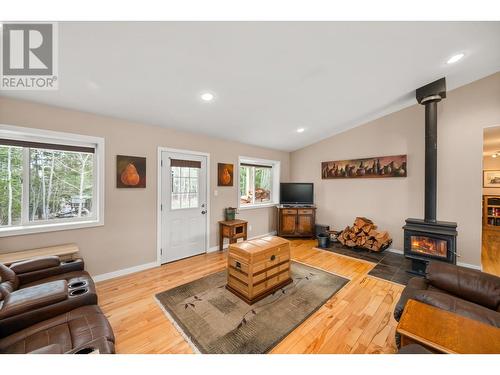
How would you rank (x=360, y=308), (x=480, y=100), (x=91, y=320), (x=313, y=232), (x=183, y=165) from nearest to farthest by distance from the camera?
1. (x=91, y=320)
2. (x=360, y=308)
3. (x=480, y=100)
4. (x=183, y=165)
5. (x=313, y=232)

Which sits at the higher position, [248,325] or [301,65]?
[301,65]

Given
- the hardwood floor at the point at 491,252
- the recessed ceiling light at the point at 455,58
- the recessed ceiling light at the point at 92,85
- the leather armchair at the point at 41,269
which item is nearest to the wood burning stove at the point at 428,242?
the hardwood floor at the point at 491,252

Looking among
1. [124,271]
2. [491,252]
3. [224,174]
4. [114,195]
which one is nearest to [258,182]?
[224,174]

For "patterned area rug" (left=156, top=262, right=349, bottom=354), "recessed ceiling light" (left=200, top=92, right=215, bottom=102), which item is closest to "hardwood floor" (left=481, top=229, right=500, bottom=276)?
"patterned area rug" (left=156, top=262, right=349, bottom=354)

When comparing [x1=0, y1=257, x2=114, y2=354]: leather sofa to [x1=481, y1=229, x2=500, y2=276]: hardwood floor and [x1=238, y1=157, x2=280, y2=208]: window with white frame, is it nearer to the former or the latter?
[x1=238, y1=157, x2=280, y2=208]: window with white frame

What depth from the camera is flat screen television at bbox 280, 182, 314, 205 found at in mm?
5031

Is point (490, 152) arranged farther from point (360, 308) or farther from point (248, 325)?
point (248, 325)

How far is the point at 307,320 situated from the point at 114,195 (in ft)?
9.53

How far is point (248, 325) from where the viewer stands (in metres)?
1.90

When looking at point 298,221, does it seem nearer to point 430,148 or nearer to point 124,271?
point 430,148

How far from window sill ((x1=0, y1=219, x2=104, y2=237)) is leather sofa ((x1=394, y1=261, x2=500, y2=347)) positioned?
3.44m

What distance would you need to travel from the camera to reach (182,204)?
358 cm
